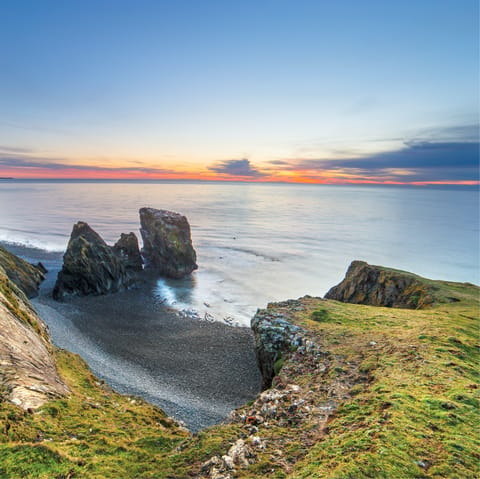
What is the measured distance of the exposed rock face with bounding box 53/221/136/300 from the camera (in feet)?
121

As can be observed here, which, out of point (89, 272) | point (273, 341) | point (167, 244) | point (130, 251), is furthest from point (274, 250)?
point (273, 341)

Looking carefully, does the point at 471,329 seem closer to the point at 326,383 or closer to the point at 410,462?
Answer: the point at 326,383

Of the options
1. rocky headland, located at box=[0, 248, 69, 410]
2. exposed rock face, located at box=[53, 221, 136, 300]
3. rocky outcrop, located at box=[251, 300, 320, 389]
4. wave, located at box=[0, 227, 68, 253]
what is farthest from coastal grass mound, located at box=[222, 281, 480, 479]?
wave, located at box=[0, 227, 68, 253]

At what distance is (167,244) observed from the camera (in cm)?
5069

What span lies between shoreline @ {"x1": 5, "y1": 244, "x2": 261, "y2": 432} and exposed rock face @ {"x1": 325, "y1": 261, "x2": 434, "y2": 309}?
435 inches

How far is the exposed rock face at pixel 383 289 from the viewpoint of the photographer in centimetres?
2408

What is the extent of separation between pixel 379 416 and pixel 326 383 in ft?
11.3

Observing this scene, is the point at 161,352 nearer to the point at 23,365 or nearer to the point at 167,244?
the point at 23,365

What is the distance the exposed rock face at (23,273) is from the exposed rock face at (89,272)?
2.89 meters

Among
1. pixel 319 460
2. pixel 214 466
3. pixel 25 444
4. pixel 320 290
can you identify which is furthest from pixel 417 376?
pixel 320 290

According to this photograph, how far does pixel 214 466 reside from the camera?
22.3 feet

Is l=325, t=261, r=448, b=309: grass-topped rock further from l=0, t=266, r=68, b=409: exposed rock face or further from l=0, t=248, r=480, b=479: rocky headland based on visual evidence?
l=0, t=266, r=68, b=409: exposed rock face

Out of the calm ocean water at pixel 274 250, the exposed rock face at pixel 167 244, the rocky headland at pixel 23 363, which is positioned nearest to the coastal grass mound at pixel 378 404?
the rocky headland at pixel 23 363

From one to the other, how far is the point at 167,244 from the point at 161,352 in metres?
27.7
